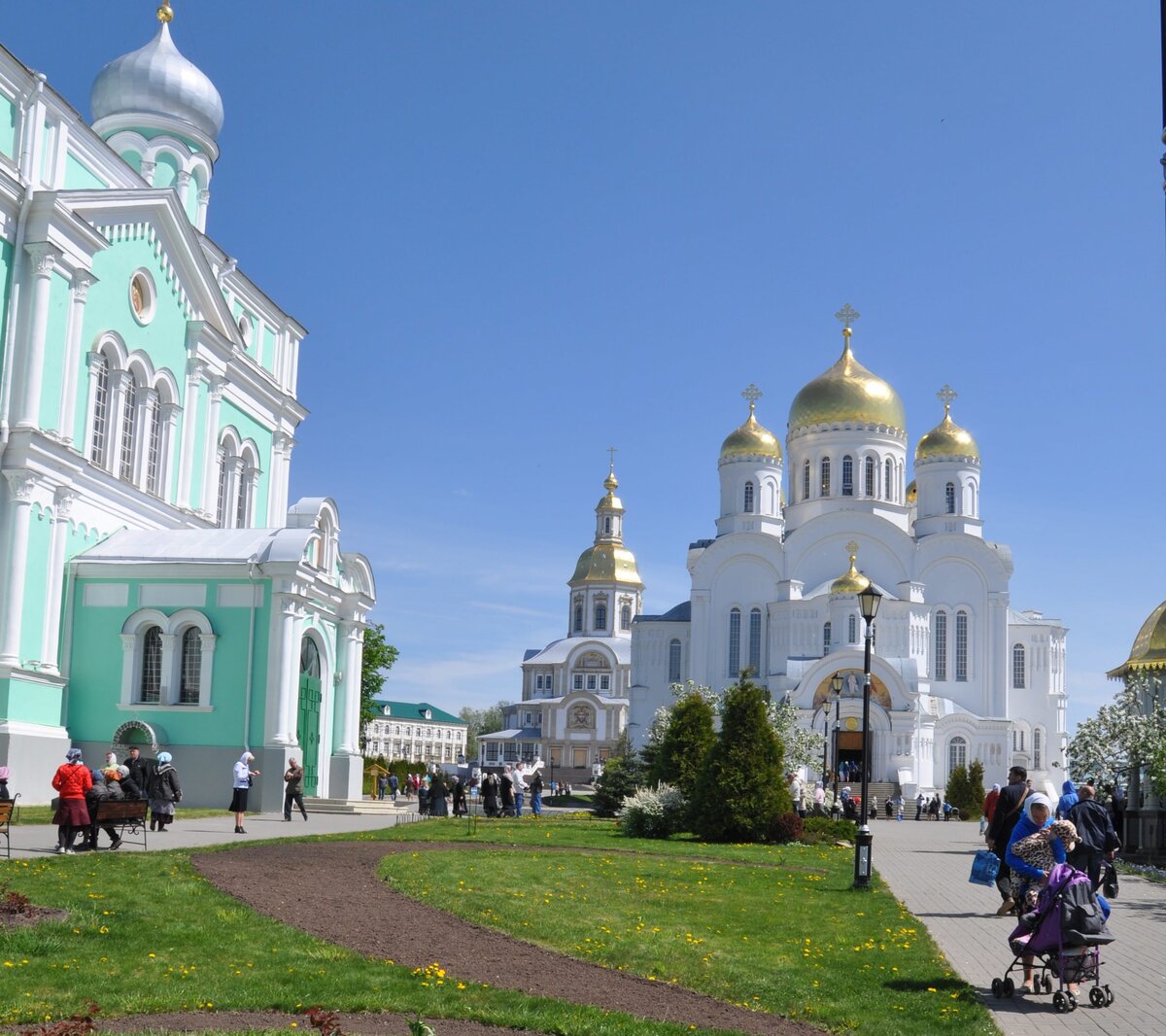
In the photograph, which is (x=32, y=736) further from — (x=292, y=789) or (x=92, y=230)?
(x=92, y=230)

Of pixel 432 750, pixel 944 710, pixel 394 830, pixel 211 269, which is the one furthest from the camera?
pixel 432 750

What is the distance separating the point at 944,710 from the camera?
5925cm

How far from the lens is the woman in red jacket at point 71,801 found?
16.0m

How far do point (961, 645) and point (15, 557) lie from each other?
4558cm

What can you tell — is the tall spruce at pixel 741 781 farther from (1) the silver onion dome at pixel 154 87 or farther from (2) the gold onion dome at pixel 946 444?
(2) the gold onion dome at pixel 946 444

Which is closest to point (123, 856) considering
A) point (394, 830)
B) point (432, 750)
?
point (394, 830)

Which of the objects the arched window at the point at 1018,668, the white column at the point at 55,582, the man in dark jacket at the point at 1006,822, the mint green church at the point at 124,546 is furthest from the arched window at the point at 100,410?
the arched window at the point at 1018,668

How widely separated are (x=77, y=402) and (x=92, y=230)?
350 cm

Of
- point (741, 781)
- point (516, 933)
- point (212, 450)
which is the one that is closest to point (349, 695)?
point (212, 450)

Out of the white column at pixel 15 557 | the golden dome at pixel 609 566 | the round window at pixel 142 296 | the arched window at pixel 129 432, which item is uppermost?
the golden dome at pixel 609 566

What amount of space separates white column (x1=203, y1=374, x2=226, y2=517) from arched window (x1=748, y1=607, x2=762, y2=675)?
111ft

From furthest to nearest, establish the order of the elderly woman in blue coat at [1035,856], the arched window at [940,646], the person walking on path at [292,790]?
the arched window at [940,646] → the person walking on path at [292,790] → the elderly woman in blue coat at [1035,856]

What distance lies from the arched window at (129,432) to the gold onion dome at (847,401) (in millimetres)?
40906

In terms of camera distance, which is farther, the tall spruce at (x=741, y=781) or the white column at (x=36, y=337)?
the white column at (x=36, y=337)
